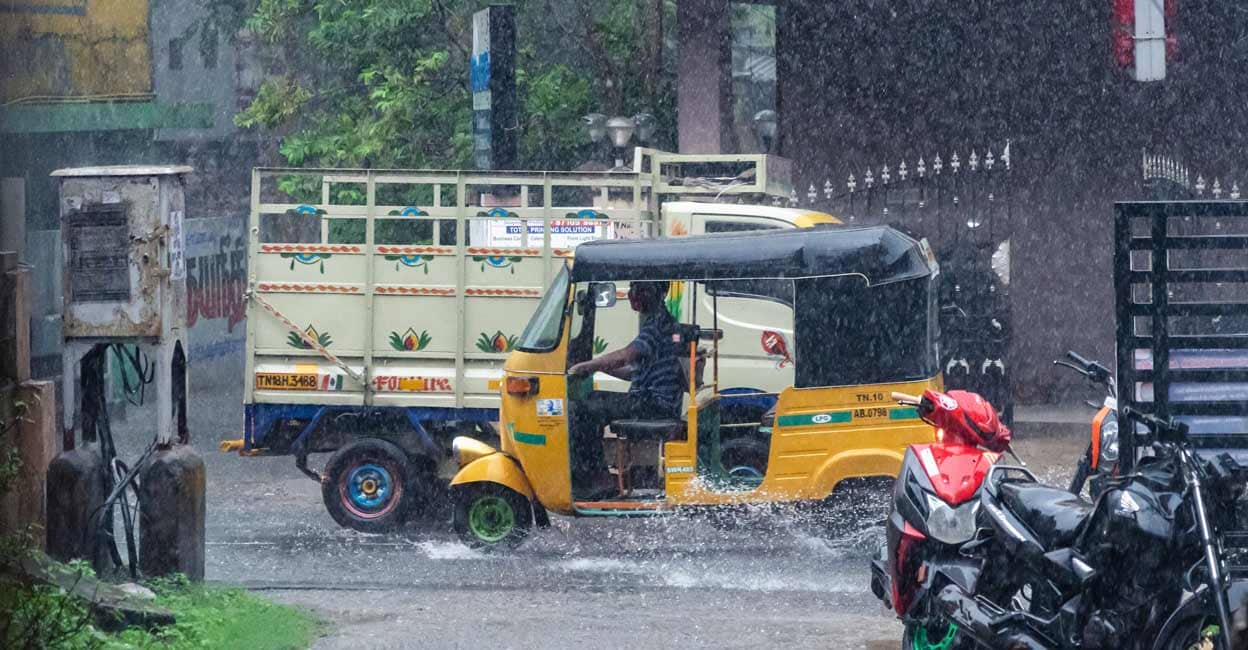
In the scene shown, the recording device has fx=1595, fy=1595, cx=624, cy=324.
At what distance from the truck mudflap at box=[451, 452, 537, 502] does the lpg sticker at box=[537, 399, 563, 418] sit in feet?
1.21

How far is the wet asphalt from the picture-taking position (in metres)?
7.59

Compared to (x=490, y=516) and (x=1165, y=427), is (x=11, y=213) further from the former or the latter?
(x=1165, y=427)

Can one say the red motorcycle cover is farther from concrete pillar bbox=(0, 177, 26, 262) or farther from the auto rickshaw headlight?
concrete pillar bbox=(0, 177, 26, 262)

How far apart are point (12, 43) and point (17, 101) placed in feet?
2.25

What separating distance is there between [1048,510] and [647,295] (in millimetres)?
4354

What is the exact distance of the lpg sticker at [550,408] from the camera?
980 cm

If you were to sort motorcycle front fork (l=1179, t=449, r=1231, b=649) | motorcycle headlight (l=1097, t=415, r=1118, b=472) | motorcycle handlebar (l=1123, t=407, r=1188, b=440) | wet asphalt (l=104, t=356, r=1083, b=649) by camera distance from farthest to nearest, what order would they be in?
motorcycle headlight (l=1097, t=415, r=1118, b=472) → wet asphalt (l=104, t=356, r=1083, b=649) → motorcycle handlebar (l=1123, t=407, r=1188, b=440) → motorcycle front fork (l=1179, t=449, r=1231, b=649)

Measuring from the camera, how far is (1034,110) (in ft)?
56.5

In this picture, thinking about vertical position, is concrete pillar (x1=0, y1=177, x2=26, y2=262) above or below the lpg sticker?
above

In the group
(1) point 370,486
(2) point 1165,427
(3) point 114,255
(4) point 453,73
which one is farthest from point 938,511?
(4) point 453,73

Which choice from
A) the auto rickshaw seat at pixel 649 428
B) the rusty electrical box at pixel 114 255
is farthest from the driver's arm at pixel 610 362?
the rusty electrical box at pixel 114 255

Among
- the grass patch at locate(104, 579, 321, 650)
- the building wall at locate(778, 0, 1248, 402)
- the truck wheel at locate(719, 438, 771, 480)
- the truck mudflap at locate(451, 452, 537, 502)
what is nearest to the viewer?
the grass patch at locate(104, 579, 321, 650)

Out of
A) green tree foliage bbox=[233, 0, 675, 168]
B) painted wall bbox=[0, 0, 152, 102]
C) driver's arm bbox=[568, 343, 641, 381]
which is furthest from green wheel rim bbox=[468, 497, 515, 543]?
painted wall bbox=[0, 0, 152, 102]

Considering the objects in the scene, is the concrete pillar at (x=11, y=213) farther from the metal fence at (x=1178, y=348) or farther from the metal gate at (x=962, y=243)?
the metal fence at (x=1178, y=348)
